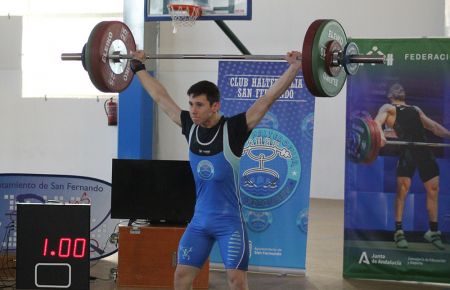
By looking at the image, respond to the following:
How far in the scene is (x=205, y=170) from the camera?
339cm

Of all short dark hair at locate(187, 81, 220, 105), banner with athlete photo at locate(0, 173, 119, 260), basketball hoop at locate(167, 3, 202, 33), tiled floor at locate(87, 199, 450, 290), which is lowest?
tiled floor at locate(87, 199, 450, 290)

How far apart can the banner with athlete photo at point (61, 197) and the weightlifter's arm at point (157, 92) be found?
5.12 ft

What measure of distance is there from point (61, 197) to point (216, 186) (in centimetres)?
219

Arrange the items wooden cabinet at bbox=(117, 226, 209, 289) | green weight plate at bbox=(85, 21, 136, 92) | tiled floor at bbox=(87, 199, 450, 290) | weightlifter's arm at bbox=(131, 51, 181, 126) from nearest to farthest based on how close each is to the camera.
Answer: weightlifter's arm at bbox=(131, 51, 181, 126) → green weight plate at bbox=(85, 21, 136, 92) → wooden cabinet at bbox=(117, 226, 209, 289) → tiled floor at bbox=(87, 199, 450, 290)

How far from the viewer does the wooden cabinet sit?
4.77m

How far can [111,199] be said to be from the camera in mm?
4832

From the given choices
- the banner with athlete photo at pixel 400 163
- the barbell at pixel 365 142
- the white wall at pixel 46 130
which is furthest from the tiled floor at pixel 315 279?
the white wall at pixel 46 130

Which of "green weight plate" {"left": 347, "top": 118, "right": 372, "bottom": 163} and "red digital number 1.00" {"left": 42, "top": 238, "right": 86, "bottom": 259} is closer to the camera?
"red digital number 1.00" {"left": 42, "top": 238, "right": 86, "bottom": 259}

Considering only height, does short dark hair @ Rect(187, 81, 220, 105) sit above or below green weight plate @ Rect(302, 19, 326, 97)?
below

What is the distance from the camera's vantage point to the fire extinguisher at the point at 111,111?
9383 mm

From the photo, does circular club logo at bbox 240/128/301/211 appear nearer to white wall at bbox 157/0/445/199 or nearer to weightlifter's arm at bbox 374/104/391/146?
weightlifter's arm at bbox 374/104/391/146

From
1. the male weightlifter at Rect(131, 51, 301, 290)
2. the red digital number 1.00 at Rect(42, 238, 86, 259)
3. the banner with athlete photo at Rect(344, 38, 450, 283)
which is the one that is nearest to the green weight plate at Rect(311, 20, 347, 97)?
the male weightlifter at Rect(131, 51, 301, 290)

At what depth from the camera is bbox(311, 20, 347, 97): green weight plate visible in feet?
11.2

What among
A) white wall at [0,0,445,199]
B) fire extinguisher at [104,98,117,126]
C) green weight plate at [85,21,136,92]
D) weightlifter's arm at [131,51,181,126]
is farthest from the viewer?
fire extinguisher at [104,98,117,126]
